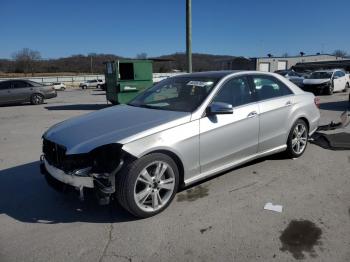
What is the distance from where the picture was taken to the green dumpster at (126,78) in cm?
1303

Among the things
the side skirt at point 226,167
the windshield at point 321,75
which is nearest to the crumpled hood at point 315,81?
the windshield at point 321,75

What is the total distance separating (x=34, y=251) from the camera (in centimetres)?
313

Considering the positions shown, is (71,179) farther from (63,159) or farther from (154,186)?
(154,186)

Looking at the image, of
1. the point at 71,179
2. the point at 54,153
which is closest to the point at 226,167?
the point at 71,179

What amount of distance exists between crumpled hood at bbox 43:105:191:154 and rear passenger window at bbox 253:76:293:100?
59.4 inches

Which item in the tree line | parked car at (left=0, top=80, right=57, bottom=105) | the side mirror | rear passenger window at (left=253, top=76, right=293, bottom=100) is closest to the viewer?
the side mirror

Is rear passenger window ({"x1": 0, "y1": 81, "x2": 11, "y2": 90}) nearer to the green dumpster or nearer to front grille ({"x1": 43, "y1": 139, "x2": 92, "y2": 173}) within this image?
the green dumpster

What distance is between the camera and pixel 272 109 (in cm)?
498

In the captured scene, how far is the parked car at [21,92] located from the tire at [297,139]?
15.4 metres

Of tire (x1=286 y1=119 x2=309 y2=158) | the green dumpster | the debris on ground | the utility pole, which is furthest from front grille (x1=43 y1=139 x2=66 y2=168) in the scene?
the utility pole

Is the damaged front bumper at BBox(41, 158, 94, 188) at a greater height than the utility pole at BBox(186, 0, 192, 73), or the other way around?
the utility pole at BBox(186, 0, 192, 73)

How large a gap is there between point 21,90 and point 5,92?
0.75m

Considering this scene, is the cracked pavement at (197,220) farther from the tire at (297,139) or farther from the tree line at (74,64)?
the tree line at (74,64)

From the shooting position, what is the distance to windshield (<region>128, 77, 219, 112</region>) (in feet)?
14.3
